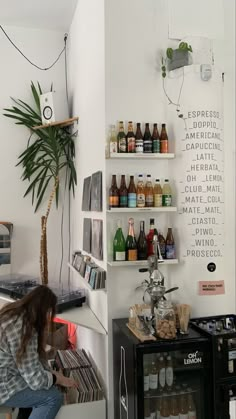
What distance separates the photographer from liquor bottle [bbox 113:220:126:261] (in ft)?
8.02

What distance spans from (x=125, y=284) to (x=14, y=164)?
2.12m

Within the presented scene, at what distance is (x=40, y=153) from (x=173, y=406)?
2.80 metres

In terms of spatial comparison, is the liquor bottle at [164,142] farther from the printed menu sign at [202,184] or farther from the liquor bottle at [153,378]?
the liquor bottle at [153,378]

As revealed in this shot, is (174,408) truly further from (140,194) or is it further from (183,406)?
(140,194)

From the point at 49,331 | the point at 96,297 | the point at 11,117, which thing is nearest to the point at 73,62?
the point at 11,117

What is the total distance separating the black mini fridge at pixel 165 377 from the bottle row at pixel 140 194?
2.59 feet

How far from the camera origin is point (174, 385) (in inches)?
88.2

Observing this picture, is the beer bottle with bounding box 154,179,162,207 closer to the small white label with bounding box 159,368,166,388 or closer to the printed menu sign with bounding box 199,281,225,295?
the printed menu sign with bounding box 199,281,225,295

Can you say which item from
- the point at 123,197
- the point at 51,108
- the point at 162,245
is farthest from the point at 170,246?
the point at 51,108

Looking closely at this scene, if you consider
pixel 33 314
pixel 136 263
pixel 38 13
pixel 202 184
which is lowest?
pixel 33 314

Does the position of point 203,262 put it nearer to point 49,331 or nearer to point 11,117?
point 49,331

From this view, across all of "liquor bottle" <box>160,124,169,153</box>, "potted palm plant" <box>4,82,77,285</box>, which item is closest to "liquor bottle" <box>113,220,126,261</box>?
"liquor bottle" <box>160,124,169,153</box>

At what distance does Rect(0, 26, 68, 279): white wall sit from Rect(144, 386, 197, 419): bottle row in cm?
215

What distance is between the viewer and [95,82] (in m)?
2.81
